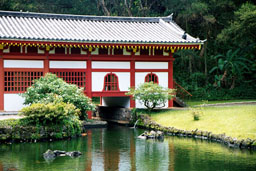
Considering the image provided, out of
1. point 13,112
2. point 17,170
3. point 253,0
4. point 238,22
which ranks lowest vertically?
point 17,170

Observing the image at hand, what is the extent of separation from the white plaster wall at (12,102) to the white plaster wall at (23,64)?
1753 millimetres

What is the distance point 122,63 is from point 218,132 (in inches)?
388

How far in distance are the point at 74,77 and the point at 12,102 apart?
13.2 ft

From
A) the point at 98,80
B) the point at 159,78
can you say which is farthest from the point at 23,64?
→ the point at 159,78

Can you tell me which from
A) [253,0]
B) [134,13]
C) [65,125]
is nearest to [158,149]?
[65,125]

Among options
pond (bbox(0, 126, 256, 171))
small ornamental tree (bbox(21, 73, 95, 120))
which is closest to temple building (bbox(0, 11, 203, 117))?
small ornamental tree (bbox(21, 73, 95, 120))

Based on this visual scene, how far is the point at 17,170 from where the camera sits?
13438mm

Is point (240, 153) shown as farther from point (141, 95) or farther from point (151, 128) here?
point (141, 95)

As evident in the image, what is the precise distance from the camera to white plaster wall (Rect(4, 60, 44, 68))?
81.9ft

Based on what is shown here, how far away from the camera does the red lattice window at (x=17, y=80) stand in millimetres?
25000

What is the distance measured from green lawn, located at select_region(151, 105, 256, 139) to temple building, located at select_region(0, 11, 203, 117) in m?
3.74

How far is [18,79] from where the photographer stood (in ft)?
82.6

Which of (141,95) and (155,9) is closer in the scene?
(141,95)

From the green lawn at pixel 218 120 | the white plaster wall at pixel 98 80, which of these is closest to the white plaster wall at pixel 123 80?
the white plaster wall at pixel 98 80
